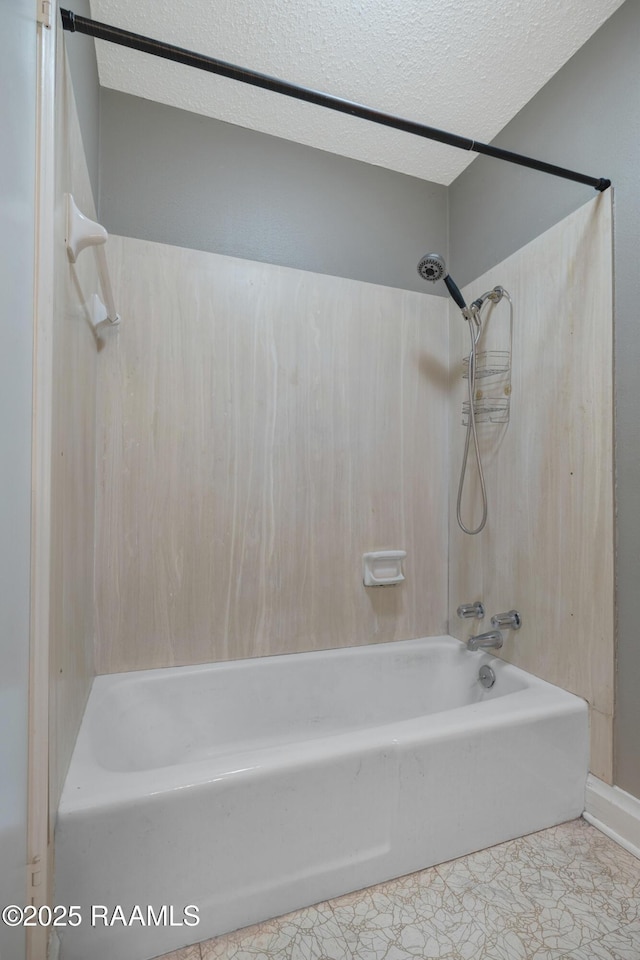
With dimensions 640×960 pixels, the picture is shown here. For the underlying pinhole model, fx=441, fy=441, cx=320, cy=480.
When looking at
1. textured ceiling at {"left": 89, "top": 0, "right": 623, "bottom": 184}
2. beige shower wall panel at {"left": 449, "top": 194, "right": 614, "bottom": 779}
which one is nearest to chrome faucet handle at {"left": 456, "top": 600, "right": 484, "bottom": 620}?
beige shower wall panel at {"left": 449, "top": 194, "right": 614, "bottom": 779}

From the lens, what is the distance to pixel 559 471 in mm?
1491

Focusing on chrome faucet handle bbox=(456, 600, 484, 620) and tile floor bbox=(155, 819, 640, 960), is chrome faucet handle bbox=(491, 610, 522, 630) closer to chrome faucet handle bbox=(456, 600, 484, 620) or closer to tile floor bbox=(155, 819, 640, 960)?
chrome faucet handle bbox=(456, 600, 484, 620)

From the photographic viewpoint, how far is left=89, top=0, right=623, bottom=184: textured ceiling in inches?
52.9

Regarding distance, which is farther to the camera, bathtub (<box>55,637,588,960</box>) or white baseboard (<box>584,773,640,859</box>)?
white baseboard (<box>584,773,640,859</box>)

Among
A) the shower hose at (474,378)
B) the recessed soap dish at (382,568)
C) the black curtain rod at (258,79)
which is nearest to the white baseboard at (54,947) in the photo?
the recessed soap dish at (382,568)

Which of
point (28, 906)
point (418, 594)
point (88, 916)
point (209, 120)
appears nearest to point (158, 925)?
point (88, 916)

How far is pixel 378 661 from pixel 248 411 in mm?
1161

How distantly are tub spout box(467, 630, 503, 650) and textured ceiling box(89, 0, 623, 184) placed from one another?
68.2 inches

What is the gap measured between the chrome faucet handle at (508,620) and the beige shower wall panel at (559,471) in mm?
25

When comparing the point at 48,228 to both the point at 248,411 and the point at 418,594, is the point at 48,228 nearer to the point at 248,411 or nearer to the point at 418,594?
the point at 248,411

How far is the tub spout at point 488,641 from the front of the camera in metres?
1.68

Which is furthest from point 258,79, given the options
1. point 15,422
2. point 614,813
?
point 614,813

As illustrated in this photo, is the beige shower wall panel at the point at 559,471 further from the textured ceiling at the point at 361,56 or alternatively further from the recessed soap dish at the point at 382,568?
the textured ceiling at the point at 361,56

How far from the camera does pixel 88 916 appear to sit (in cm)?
90
